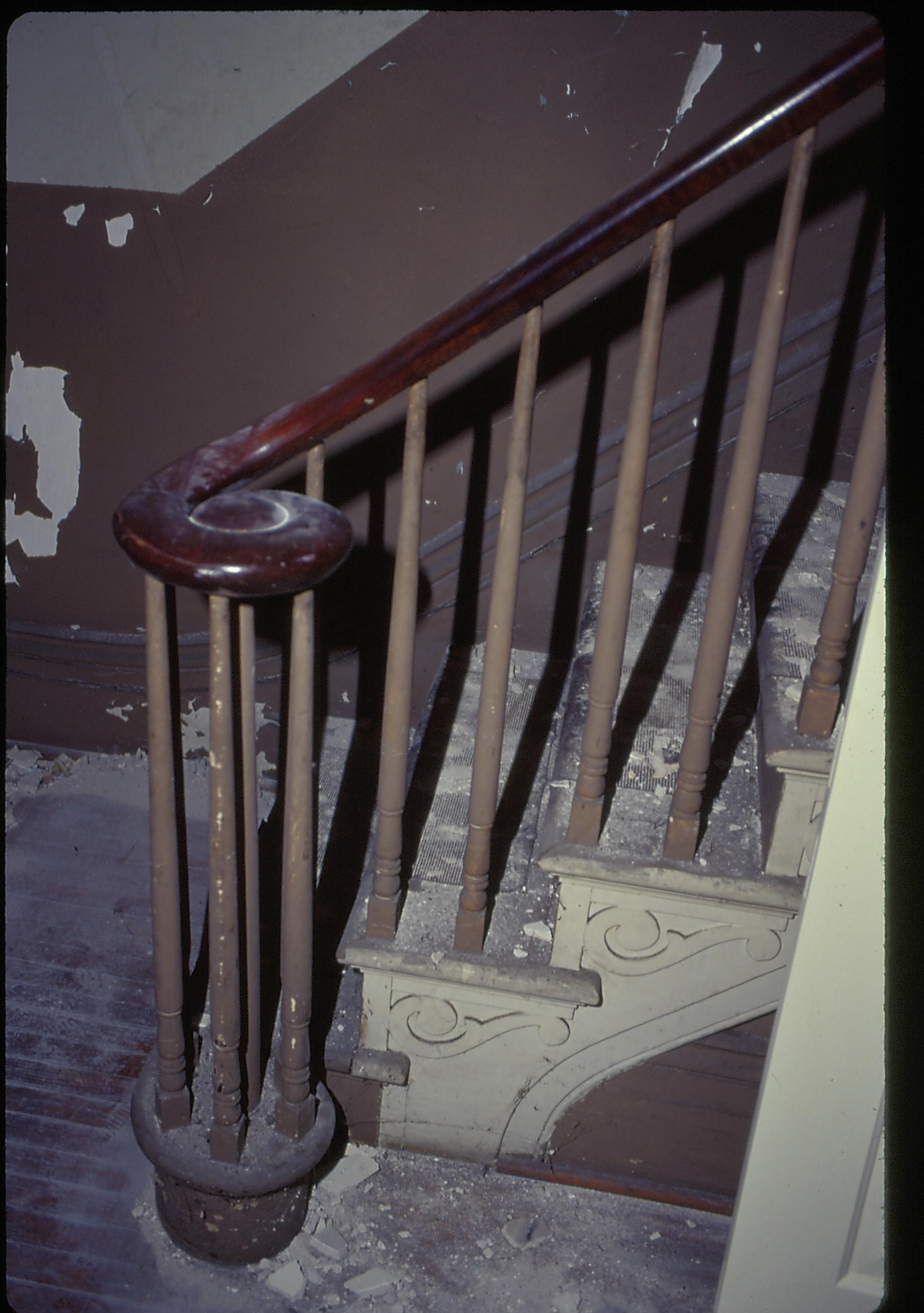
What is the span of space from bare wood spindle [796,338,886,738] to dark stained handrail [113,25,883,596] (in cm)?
27

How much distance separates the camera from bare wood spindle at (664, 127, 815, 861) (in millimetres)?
1080

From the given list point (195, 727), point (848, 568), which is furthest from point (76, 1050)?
point (848, 568)

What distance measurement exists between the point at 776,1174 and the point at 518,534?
0.88 metres

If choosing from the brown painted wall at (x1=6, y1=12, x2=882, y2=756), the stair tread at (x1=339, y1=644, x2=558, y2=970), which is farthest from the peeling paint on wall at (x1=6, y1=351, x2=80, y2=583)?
the stair tread at (x1=339, y1=644, x2=558, y2=970)

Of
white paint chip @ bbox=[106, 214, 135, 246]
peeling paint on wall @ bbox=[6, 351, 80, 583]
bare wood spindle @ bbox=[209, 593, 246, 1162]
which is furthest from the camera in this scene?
peeling paint on wall @ bbox=[6, 351, 80, 583]

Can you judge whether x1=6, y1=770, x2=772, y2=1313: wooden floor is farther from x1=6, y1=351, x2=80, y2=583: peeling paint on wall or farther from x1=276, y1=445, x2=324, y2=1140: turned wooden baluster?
x1=6, y1=351, x2=80, y2=583: peeling paint on wall

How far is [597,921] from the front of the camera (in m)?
1.51

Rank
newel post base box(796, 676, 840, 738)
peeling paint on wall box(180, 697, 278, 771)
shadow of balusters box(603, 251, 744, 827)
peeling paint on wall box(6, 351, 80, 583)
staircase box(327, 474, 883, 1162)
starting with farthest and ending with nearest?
peeling paint on wall box(180, 697, 278, 771), peeling paint on wall box(6, 351, 80, 583), shadow of balusters box(603, 251, 744, 827), staircase box(327, 474, 883, 1162), newel post base box(796, 676, 840, 738)

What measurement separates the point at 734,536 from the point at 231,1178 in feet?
3.87

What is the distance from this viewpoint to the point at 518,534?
1226mm

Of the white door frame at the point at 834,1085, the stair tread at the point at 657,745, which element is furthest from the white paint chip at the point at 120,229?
the white door frame at the point at 834,1085

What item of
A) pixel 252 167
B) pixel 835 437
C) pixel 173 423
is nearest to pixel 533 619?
pixel 835 437

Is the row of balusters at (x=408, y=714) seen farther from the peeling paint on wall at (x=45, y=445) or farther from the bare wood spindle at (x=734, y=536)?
the peeling paint on wall at (x=45, y=445)

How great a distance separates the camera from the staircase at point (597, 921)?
4.70ft
